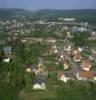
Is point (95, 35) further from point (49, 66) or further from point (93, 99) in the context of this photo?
point (93, 99)

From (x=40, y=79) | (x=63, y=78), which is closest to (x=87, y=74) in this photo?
(x=63, y=78)

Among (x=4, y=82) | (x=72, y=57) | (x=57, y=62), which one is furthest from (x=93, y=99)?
(x=72, y=57)

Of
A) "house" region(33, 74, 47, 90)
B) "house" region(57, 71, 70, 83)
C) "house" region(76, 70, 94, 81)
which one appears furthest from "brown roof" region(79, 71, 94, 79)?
"house" region(33, 74, 47, 90)

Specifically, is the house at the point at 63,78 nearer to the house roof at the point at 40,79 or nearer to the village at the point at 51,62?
the village at the point at 51,62

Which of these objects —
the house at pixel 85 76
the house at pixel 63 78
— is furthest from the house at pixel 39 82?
the house at pixel 85 76

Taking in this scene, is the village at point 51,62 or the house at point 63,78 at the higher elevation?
the house at point 63,78

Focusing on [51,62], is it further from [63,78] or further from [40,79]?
[40,79]

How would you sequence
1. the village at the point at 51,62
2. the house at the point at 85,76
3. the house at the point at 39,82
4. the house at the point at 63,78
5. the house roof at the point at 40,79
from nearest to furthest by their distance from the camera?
the house at the point at 39,82 → the house roof at the point at 40,79 → the house at the point at 63,78 → the village at the point at 51,62 → the house at the point at 85,76

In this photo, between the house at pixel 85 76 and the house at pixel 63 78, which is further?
the house at pixel 85 76

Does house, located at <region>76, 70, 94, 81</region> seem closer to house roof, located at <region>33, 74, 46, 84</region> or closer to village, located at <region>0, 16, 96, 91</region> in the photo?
village, located at <region>0, 16, 96, 91</region>

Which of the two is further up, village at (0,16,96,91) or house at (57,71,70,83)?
house at (57,71,70,83)
